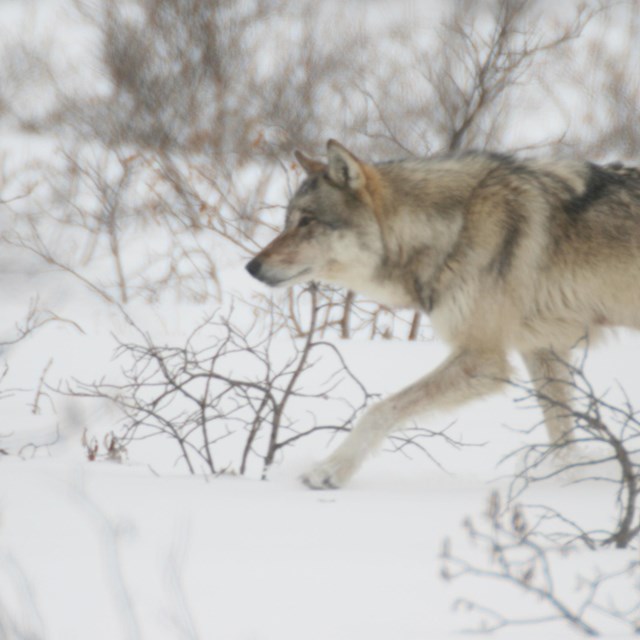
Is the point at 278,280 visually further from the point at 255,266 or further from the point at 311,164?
the point at 311,164

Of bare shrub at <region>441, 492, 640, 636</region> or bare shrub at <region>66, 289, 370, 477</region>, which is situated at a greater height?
bare shrub at <region>66, 289, 370, 477</region>

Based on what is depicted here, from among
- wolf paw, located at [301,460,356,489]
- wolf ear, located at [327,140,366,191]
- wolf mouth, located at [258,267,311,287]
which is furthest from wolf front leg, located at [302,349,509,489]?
wolf ear, located at [327,140,366,191]

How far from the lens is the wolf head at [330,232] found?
3.38 m

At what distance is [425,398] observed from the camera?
10.7 feet

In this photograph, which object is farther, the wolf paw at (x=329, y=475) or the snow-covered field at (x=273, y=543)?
the wolf paw at (x=329, y=475)

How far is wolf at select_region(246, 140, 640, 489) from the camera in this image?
10.6 feet

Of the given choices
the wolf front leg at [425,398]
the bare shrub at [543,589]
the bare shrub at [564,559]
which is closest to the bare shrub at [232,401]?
the wolf front leg at [425,398]

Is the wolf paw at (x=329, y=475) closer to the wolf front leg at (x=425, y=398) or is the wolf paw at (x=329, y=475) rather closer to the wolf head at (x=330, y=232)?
the wolf front leg at (x=425, y=398)

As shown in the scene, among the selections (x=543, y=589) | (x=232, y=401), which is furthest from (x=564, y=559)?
(x=232, y=401)

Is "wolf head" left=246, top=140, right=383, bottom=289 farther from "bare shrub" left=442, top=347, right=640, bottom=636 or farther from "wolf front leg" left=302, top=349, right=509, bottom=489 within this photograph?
"bare shrub" left=442, top=347, right=640, bottom=636

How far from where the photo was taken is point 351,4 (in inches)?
402

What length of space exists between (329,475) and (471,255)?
0.96 meters

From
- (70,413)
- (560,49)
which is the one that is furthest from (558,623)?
(560,49)

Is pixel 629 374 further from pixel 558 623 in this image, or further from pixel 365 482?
pixel 558 623
